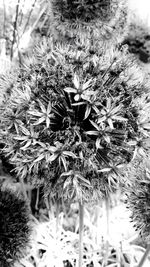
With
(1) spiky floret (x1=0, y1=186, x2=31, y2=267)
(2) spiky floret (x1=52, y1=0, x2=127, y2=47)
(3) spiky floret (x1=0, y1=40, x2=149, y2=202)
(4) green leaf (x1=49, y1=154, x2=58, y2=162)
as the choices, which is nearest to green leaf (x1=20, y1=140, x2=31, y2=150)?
(3) spiky floret (x1=0, y1=40, x2=149, y2=202)

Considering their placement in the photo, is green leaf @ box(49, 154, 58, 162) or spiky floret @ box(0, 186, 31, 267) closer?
green leaf @ box(49, 154, 58, 162)

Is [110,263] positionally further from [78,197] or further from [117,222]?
[78,197]

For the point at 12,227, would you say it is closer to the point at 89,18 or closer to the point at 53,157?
the point at 53,157

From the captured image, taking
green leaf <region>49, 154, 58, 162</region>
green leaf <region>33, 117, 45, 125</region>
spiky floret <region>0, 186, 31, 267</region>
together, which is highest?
green leaf <region>33, 117, 45, 125</region>

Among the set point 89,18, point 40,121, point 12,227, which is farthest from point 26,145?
point 89,18

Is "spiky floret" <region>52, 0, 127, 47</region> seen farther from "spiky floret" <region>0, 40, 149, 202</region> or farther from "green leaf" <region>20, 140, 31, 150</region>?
"green leaf" <region>20, 140, 31, 150</region>
